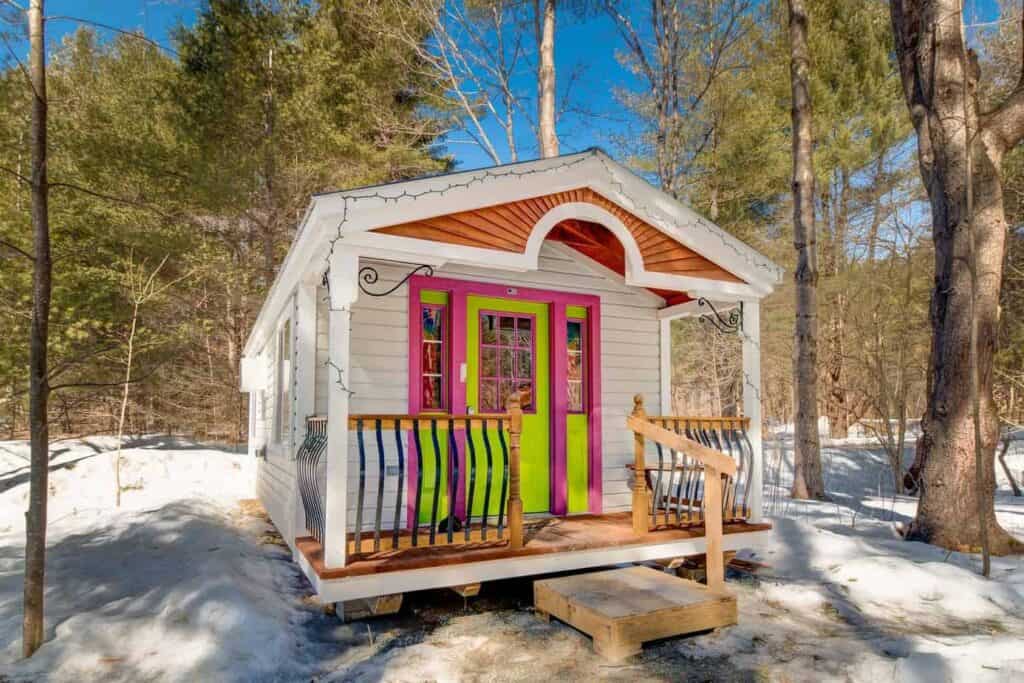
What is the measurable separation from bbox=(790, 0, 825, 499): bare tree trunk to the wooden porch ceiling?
2.92 metres

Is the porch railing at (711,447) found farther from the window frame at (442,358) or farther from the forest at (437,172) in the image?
the window frame at (442,358)

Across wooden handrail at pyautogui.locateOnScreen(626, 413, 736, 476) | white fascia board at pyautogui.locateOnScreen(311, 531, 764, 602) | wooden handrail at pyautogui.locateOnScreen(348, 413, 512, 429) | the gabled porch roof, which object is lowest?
white fascia board at pyautogui.locateOnScreen(311, 531, 764, 602)

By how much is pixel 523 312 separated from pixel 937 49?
13.1ft

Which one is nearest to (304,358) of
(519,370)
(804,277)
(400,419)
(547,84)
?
(400,419)

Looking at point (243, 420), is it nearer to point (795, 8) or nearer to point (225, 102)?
point (225, 102)

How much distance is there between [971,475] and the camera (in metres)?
→ 5.07

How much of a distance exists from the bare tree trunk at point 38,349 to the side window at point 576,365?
3.67m

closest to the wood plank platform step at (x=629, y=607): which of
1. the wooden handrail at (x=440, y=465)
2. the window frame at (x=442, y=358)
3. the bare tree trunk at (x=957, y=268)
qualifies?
the wooden handrail at (x=440, y=465)

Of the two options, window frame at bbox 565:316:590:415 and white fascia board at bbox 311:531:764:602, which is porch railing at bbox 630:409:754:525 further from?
window frame at bbox 565:316:590:415

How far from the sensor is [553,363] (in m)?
5.52

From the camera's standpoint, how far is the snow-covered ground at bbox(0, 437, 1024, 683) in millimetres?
3135

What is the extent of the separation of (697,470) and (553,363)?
144 centimetres

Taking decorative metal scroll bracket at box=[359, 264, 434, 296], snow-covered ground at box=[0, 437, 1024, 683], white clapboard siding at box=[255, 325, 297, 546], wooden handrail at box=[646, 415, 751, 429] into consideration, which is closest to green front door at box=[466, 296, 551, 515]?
decorative metal scroll bracket at box=[359, 264, 434, 296]

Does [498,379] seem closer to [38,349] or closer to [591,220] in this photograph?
[591,220]
